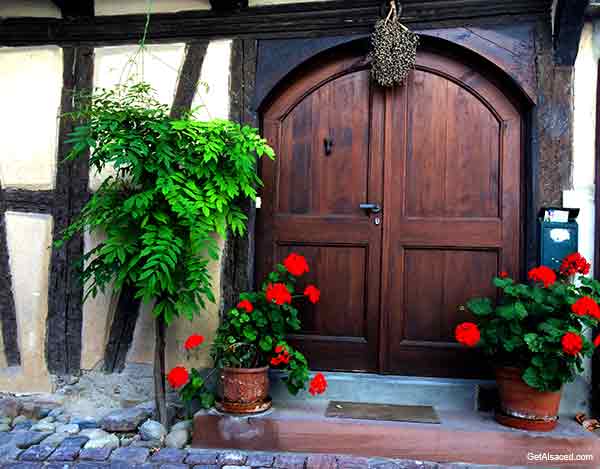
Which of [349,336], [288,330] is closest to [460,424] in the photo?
[349,336]

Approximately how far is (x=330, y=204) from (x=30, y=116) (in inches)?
81.2

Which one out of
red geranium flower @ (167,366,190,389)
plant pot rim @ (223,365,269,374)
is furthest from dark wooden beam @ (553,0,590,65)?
red geranium flower @ (167,366,190,389)

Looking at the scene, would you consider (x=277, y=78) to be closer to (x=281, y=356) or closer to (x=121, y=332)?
(x=281, y=356)

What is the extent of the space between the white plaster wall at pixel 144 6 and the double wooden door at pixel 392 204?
0.80 meters

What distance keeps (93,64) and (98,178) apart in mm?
748

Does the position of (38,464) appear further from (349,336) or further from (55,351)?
(349,336)

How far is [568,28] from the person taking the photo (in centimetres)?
330

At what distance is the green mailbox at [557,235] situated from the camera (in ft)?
10.8

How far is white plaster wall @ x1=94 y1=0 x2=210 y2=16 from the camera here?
377cm

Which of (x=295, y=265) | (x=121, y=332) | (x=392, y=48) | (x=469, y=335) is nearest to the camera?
(x=469, y=335)

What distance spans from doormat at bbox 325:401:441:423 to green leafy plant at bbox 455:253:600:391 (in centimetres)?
49

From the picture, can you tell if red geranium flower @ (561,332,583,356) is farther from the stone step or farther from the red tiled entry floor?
the stone step

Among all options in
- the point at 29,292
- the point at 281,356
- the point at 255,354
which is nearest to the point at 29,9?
the point at 29,292

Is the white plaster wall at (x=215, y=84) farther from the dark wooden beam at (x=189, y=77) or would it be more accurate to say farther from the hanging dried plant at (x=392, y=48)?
the hanging dried plant at (x=392, y=48)
